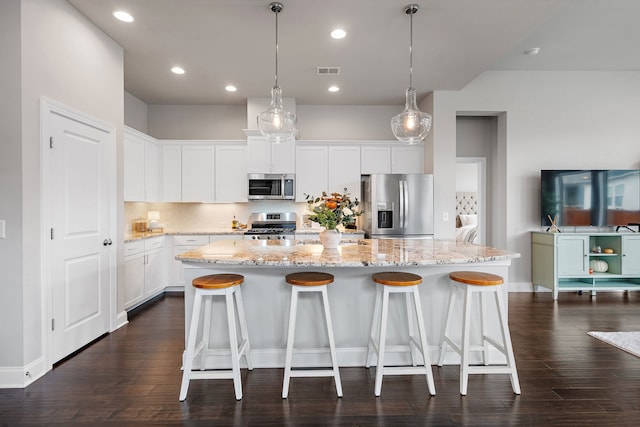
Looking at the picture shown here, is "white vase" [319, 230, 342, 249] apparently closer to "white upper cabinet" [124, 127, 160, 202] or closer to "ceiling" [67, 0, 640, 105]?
"ceiling" [67, 0, 640, 105]

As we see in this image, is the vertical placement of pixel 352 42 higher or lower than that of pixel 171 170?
higher

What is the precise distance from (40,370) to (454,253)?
3.19 m

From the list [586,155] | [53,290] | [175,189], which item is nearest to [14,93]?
[53,290]

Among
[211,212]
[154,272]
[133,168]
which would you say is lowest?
[154,272]

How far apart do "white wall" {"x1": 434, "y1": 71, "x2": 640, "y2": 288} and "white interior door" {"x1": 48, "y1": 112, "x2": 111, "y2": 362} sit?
513 centimetres

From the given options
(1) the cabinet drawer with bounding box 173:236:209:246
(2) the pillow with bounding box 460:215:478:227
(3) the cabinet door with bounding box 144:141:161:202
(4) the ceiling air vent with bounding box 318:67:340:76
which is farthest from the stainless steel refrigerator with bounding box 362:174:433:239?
(2) the pillow with bounding box 460:215:478:227

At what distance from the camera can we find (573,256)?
14.5 ft

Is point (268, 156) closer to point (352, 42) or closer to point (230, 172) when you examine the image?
point (230, 172)

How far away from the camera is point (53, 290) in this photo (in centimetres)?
249

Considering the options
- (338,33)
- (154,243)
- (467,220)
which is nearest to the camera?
(338,33)

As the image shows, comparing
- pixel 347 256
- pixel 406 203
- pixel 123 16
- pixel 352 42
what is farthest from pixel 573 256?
pixel 123 16

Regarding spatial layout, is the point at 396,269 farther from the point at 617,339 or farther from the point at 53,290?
the point at 53,290

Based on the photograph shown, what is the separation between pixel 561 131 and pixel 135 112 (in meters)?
6.58

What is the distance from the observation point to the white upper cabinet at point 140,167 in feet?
13.5
